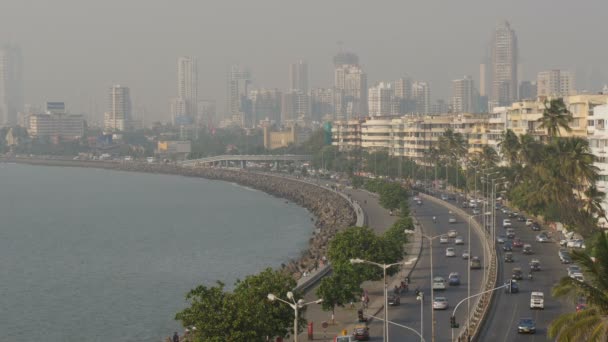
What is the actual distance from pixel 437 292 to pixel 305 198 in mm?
72814

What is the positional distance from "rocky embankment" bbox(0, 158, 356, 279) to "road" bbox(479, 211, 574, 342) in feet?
41.2

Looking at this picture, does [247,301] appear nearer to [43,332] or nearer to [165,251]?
[43,332]

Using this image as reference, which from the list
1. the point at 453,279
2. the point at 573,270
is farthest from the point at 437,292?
the point at 573,270

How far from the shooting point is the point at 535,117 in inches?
3760

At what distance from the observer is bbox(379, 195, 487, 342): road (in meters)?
37.6

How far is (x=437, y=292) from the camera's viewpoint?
150ft

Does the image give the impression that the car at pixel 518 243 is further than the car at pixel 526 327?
Yes

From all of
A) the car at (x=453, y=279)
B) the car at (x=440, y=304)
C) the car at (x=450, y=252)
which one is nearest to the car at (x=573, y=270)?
the car at (x=453, y=279)

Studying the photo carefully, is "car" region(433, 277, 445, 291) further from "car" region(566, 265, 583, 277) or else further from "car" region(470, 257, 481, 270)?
"car" region(566, 265, 583, 277)

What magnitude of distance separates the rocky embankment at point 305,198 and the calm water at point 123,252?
1887mm

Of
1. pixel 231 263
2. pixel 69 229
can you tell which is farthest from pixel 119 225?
Answer: pixel 231 263

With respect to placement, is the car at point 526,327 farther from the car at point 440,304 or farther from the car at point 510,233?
the car at point 510,233

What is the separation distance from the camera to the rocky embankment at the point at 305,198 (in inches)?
2623

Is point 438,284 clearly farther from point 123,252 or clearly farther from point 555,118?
point 123,252
